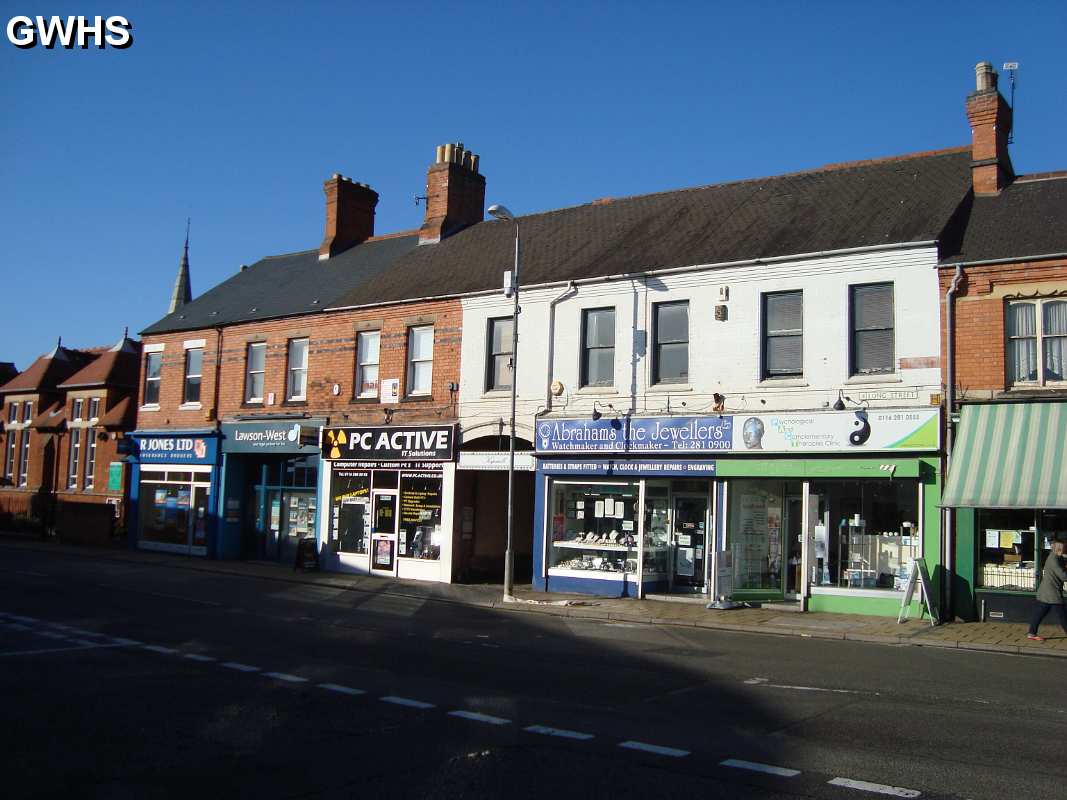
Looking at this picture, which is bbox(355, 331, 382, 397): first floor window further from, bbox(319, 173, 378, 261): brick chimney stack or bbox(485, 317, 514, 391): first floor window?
bbox(319, 173, 378, 261): brick chimney stack

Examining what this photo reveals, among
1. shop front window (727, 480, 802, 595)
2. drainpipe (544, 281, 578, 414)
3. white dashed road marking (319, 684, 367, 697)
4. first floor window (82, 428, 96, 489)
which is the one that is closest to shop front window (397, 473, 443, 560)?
drainpipe (544, 281, 578, 414)

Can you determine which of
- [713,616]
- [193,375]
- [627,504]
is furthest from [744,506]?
[193,375]

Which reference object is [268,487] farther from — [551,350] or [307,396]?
[551,350]

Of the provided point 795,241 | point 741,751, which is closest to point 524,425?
point 795,241

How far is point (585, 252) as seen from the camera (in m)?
24.6

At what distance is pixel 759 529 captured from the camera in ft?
68.1

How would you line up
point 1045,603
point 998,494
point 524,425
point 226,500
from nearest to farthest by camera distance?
point 1045,603
point 998,494
point 524,425
point 226,500

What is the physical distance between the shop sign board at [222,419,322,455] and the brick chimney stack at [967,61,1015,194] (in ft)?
58.7

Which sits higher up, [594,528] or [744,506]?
[744,506]

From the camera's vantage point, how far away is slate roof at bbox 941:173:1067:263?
59.3ft

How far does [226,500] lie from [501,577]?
31.6 ft

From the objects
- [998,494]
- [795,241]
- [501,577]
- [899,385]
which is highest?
[795,241]

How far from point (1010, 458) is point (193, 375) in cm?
2472

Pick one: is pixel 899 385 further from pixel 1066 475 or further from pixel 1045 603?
pixel 1045 603
